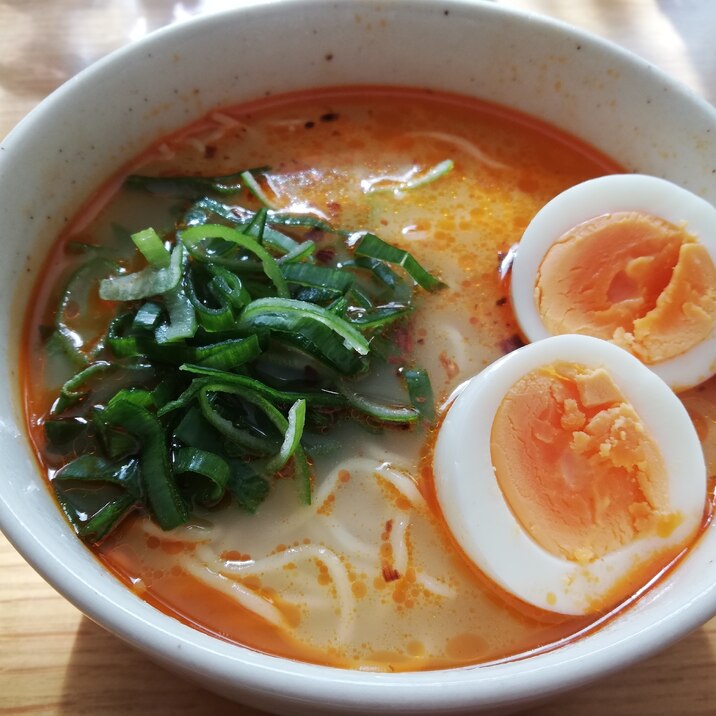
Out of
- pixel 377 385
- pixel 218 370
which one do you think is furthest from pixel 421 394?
pixel 218 370

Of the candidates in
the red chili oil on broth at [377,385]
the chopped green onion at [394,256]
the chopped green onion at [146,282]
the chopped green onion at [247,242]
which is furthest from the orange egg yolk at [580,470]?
the chopped green onion at [146,282]

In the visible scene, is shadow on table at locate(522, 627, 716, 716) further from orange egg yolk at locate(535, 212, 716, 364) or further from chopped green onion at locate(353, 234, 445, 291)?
chopped green onion at locate(353, 234, 445, 291)

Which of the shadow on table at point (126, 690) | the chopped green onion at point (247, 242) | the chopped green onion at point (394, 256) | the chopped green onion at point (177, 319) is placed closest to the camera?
the shadow on table at point (126, 690)

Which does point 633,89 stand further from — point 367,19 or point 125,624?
point 125,624

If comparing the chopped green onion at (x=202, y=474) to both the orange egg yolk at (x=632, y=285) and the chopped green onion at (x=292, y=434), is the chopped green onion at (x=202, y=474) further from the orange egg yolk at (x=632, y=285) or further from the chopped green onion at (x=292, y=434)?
the orange egg yolk at (x=632, y=285)

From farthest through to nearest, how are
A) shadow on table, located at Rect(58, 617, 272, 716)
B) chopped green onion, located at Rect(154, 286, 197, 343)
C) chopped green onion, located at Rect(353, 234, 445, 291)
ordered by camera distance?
chopped green onion, located at Rect(353, 234, 445, 291)
chopped green onion, located at Rect(154, 286, 197, 343)
shadow on table, located at Rect(58, 617, 272, 716)

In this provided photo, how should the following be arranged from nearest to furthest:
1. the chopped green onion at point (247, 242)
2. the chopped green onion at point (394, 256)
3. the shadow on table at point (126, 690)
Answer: the shadow on table at point (126, 690) < the chopped green onion at point (247, 242) < the chopped green onion at point (394, 256)

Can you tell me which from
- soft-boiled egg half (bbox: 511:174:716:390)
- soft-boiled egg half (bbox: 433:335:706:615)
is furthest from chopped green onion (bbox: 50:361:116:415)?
soft-boiled egg half (bbox: 511:174:716:390)

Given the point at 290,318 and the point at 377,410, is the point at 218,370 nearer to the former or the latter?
the point at 290,318
